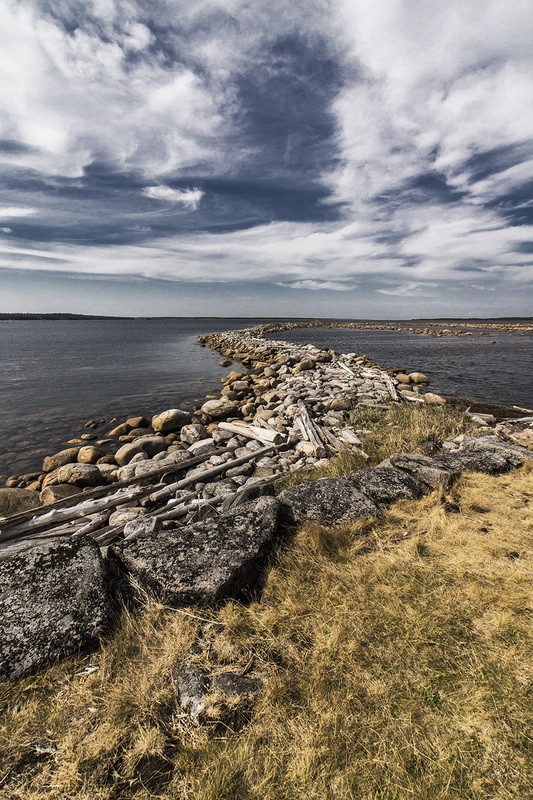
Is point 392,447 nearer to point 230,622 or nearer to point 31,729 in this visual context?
point 230,622

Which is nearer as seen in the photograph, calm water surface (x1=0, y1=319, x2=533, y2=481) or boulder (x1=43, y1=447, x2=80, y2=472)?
boulder (x1=43, y1=447, x2=80, y2=472)

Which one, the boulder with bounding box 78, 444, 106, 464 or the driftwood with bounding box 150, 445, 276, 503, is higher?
the driftwood with bounding box 150, 445, 276, 503

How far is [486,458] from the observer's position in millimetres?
6535

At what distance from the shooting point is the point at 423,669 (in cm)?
266

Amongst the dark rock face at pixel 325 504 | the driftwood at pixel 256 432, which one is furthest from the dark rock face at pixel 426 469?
the driftwood at pixel 256 432

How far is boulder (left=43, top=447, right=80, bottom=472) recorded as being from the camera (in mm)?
9977

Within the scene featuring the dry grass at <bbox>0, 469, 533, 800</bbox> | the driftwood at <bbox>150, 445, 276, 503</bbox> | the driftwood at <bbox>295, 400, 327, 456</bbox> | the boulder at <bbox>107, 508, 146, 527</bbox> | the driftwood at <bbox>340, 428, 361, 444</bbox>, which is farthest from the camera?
the driftwood at <bbox>340, 428, 361, 444</bbox>

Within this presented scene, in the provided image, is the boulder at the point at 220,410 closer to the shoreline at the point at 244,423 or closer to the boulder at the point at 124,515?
the shoreline at the point at 244,423

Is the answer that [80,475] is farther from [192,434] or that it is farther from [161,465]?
[192,434]

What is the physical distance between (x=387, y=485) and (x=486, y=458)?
2634mm

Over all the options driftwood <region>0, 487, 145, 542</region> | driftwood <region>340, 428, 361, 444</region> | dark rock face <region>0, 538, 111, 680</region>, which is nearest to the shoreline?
driftwood <region>340, 428, 361, 444</region>

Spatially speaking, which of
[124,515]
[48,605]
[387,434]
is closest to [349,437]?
[387,434]

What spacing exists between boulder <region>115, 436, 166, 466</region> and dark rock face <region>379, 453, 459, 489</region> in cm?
744

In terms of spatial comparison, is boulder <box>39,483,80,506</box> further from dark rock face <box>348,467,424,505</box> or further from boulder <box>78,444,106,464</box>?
dark rock face <box>348,467,424,505</box>
